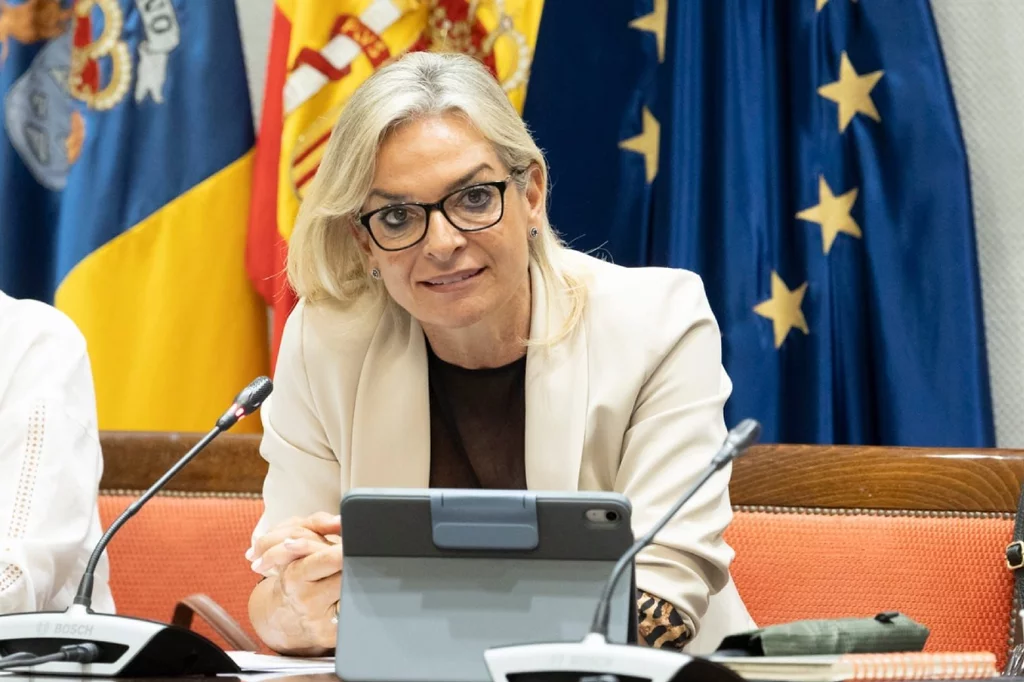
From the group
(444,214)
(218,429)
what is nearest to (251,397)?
(218,429)

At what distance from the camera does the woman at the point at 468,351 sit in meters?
1.84

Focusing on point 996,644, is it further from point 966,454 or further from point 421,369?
point 421,369

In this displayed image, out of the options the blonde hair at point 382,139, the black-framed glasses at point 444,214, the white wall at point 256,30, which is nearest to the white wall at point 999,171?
the blonde hair at point 382,139

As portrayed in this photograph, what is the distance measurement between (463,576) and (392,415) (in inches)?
29.4

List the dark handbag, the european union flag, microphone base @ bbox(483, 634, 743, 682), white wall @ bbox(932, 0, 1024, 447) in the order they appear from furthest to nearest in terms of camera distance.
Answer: white wall @ bbox(932, 0, 1024, 447) → the european union flag → the dark handbag → microphone base @ bbox(483, 634, 743, 682)

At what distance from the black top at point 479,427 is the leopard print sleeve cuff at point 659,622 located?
43 centimetres

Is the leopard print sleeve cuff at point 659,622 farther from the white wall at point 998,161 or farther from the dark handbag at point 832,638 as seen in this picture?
the white wall at point 998,161

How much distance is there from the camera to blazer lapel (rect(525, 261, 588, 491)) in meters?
1.90

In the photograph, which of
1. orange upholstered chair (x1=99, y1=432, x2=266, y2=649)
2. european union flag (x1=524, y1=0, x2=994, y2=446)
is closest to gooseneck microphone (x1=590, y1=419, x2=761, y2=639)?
european union flag (x1=524, y1=0, x2=994, y2=446)

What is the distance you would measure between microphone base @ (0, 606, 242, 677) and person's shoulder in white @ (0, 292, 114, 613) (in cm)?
57

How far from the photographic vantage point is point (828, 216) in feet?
8.89

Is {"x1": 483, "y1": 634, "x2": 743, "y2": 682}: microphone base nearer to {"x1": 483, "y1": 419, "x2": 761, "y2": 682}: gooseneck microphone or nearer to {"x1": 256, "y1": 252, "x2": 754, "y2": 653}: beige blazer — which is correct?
{"x1": 483, "y1": 419, "x2": 761, "y2": 682}: gooseneck microphone

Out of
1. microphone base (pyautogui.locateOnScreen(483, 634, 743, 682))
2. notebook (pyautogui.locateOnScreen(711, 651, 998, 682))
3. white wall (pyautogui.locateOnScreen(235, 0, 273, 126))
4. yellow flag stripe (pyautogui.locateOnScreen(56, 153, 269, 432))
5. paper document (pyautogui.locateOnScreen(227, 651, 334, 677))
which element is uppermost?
white wall (pyautogui.locateOnScreen(235, 0, 273, 126))

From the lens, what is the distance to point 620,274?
208 cm
